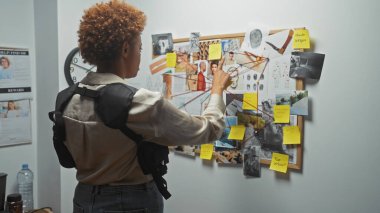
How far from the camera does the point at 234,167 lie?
1.64 m

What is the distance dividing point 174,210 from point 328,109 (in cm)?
100

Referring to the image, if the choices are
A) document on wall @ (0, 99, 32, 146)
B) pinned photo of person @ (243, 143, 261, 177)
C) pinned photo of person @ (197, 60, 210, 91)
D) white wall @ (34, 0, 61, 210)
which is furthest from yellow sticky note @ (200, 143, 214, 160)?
document on wall @ (0, 99, 32, 146)

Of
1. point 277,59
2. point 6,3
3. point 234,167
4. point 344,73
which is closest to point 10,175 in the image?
point 6,3

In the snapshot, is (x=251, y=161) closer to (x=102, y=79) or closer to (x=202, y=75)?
(x=202, y=75)

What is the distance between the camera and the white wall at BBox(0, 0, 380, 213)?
1276 mm

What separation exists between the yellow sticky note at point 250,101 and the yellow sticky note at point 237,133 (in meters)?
0.10

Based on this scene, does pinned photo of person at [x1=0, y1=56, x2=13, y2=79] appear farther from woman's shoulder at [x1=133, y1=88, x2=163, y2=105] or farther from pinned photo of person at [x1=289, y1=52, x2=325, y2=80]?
pinned photo of person at [x1=289, y1=52, x2=325, y2=80]

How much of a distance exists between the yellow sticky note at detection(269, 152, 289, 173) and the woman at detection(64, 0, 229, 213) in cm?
38

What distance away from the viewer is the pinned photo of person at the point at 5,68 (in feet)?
7.49

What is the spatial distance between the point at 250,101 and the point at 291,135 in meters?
0.24

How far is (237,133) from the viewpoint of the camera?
1608mm

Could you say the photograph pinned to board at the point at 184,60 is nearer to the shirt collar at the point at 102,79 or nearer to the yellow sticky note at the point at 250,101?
the yellow sticky note at the point at 250,101

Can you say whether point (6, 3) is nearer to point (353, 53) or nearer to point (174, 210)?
point (174, 210)

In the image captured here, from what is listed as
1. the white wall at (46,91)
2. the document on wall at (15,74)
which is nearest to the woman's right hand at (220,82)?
the white wall at (46,91)
